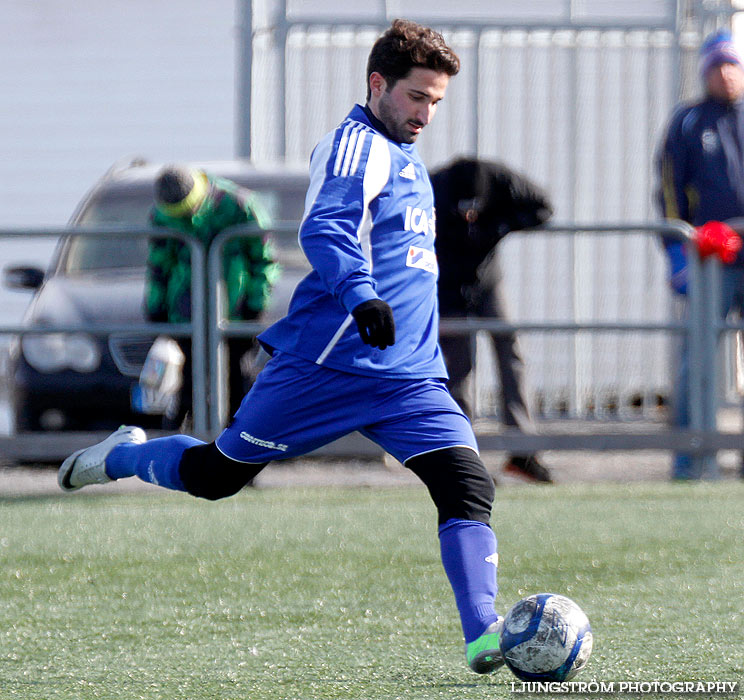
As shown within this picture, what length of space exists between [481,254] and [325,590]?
3.19m

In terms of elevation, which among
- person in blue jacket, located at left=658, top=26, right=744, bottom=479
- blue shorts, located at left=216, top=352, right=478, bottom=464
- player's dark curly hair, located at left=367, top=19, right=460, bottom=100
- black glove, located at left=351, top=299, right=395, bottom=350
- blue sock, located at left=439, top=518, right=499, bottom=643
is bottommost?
blue sock, located at left=439, top=518, right=499, bottom=643

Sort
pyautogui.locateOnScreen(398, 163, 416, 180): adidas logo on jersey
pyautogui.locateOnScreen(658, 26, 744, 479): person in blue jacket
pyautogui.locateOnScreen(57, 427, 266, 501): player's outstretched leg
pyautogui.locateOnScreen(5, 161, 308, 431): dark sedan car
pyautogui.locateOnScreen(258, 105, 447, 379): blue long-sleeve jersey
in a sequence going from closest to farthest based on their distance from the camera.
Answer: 1. pyautogui.locateOnScreen(258, 105, 447, 379): blue long-sleeve jersey
2. pyautogui.locateOnScreen(398, 163, 416, 180): adidas logo on jersey
3. pyautogui.locateOnScreen(57, 427, 266, 501): player's outstretched leg
4. pyautogui.locateOnScreen(5, 161, 308, 431): dark sedan car
5. pyautogui.locateOnScreen(658, 26, 744, 479): person in blue jacket

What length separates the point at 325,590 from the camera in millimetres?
4594

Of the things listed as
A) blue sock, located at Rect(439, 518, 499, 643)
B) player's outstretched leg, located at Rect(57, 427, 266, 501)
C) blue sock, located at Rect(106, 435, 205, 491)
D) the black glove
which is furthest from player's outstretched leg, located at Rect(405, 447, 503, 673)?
blue sock, located at Rect(106, 435, 205, 491)

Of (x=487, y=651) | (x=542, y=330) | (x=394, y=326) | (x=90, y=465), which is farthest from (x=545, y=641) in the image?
(x=542, y=330)

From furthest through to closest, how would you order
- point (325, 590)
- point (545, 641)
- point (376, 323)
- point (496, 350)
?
point (496, 350) < point (325, 590) < point (376, 323) < point (545, 641)

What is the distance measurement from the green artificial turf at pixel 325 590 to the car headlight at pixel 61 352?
80cm

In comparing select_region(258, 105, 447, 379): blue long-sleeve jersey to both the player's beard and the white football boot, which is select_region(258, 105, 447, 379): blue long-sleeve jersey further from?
the white football boot

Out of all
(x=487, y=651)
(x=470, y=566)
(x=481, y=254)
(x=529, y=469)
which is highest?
(x=481, y=254)

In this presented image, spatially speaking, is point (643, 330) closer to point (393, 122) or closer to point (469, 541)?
point (393, 122)

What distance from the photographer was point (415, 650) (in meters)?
3.73

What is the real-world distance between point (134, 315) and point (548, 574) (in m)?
3.50

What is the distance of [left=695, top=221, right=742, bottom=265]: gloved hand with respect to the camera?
7594mm

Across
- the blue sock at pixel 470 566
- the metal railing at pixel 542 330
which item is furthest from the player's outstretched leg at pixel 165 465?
the metal railing at pixel 542 330
